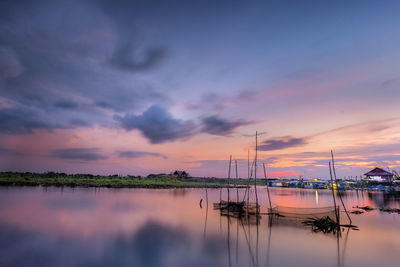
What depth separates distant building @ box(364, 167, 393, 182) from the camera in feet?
255

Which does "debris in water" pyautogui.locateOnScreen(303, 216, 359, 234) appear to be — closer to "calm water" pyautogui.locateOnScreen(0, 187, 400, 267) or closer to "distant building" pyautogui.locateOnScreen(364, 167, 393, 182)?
"calm water" pyautogui.locateOnScreen(0, 187, 400, 267)

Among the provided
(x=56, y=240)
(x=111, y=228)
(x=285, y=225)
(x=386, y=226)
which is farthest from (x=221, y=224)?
(x=386, y=226)

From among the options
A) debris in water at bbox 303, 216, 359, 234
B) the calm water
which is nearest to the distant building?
the calm water

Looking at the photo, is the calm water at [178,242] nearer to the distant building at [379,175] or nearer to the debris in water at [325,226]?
the debris in water at [325,226]

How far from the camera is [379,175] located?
3162 inches

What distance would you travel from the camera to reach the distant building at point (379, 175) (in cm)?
7788

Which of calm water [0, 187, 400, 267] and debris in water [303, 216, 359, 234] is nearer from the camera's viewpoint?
calm water [0, 187, 400, 267]

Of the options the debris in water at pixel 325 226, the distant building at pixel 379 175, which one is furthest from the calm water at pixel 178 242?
the distant building at pixel 379 175

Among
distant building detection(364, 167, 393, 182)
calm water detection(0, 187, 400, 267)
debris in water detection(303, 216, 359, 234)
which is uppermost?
distant building detection(364, 167, 393, 182)

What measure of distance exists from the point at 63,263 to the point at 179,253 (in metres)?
5.82

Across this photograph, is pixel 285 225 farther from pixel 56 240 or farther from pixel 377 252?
pixel 56 240

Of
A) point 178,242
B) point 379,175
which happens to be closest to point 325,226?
point 178,242

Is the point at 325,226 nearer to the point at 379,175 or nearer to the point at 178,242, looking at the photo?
the point at 178,242

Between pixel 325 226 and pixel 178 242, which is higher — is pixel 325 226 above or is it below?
above
